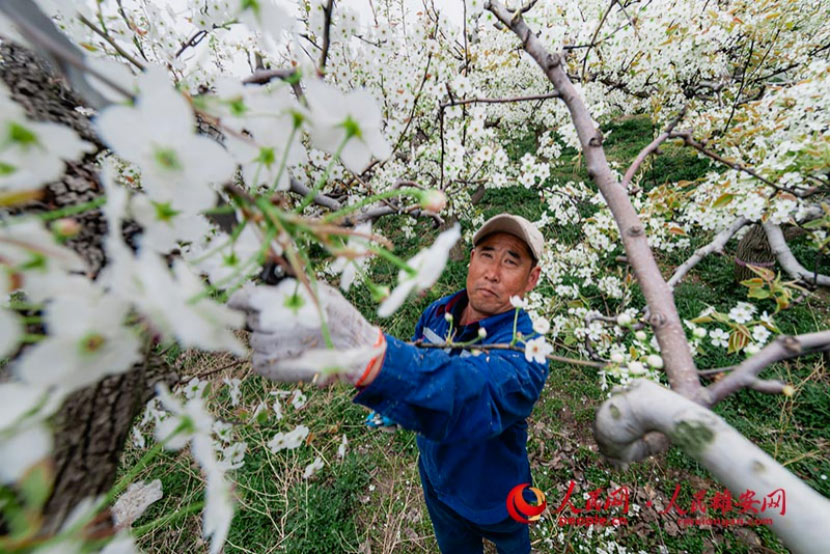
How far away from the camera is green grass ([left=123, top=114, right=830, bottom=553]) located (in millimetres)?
2344

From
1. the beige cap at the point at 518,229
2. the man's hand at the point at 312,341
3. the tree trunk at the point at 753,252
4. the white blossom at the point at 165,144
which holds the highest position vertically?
the white blossom at the point at 165,144

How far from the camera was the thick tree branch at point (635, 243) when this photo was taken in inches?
30.8

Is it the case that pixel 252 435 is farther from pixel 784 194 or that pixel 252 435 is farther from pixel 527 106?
pixel 527 106

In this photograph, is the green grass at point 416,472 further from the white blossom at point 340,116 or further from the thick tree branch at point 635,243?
the white blossom at point 340,116

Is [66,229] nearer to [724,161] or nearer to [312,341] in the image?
[312,341]

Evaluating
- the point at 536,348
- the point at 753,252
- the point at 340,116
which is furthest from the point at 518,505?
the point at 753,252

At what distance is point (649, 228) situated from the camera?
2.39 m

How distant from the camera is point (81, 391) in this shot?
579 millimetres

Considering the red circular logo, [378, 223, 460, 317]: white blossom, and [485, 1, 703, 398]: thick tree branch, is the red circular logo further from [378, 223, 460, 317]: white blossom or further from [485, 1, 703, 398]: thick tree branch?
[378, 223, 460, 317]: white blossom

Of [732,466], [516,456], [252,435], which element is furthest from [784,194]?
[252,435]

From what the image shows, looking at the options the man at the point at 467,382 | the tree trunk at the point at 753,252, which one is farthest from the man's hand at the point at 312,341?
the tree trunk at the point at 753,252

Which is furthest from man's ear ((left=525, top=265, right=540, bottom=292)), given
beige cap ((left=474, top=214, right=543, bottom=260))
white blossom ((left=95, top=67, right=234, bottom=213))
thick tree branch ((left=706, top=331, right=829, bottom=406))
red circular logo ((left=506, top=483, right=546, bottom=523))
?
white blossom ((left=95, top=67, right=234, bottom=213))

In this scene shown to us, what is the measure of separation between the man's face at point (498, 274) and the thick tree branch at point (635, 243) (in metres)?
0.65

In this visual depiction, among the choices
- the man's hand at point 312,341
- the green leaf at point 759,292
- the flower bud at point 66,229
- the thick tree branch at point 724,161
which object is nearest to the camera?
the flower bud at point 66,229
